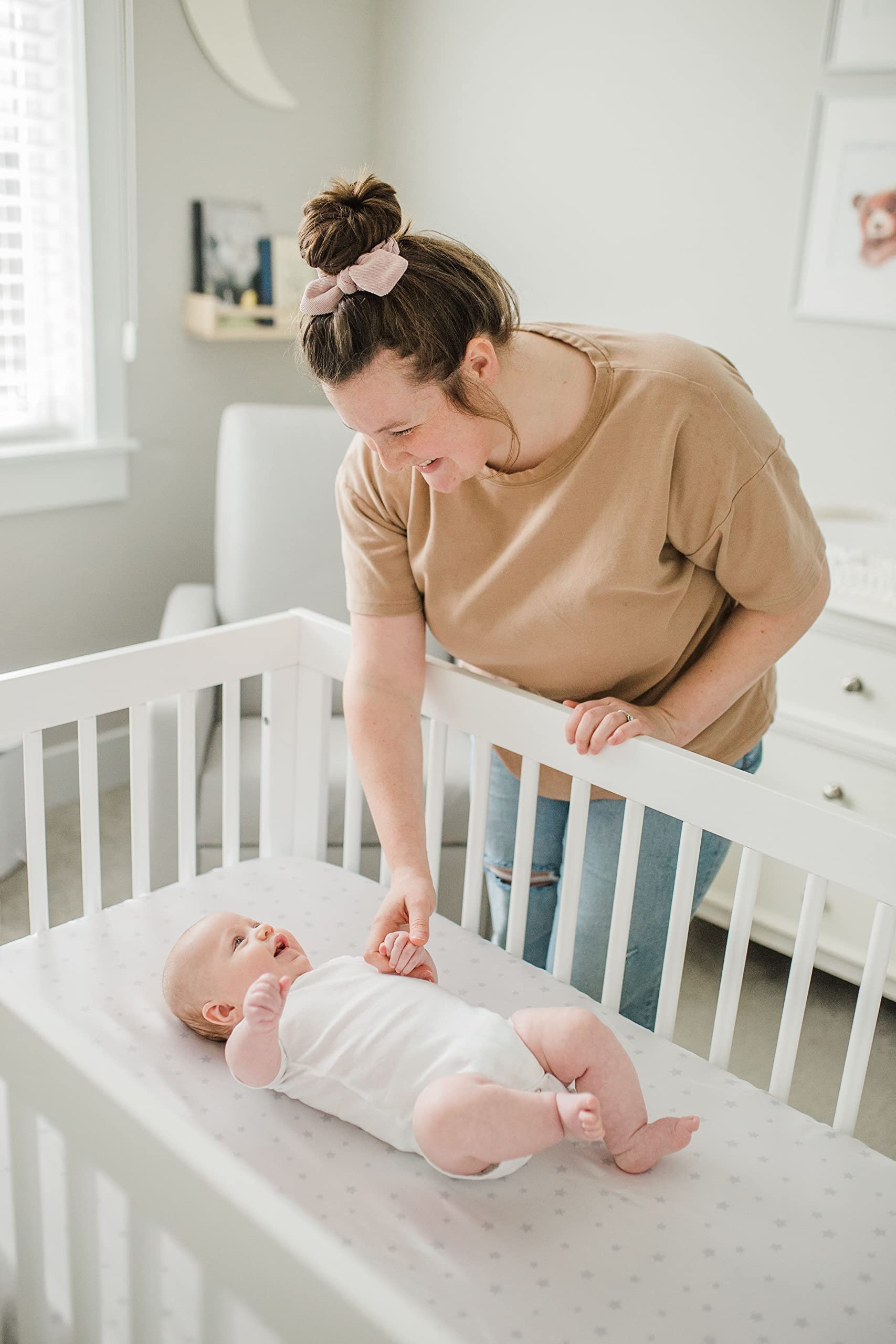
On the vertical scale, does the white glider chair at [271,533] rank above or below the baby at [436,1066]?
above

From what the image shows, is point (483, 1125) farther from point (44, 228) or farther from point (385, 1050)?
point (44, 228)

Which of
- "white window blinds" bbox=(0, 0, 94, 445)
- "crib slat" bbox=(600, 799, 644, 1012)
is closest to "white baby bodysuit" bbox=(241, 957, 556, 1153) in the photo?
"crib slat" bbox=(600, 799, 644, 1012)

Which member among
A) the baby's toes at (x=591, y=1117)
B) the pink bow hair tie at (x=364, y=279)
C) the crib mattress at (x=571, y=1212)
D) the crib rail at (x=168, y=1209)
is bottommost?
the crib mattress at (x=571, y=1212)

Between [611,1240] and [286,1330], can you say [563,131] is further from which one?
[286,1330]

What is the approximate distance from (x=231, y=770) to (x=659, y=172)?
160 cm

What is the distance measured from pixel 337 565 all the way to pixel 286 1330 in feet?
6.23

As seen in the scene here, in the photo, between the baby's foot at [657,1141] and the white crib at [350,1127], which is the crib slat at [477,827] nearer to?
the white crib at [350,1127]

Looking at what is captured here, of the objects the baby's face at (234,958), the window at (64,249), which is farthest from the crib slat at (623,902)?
the window at (64,249)

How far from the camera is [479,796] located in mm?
1353

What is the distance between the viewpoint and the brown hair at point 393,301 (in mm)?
959

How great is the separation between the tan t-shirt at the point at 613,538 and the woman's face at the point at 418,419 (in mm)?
92

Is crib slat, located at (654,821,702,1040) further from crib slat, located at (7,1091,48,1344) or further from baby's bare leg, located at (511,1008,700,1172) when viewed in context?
crib slat, located at (7,1091,48,1344)

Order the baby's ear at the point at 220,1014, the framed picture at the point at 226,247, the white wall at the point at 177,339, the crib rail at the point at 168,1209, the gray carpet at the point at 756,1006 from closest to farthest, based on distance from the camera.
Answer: the crib rail at the point at 168,1209, the baby's ear at the point at 220,1014, the gray carpet at the point at 756,1006, the white wall at the point at 177,339, the framed picture at the point at 226,247

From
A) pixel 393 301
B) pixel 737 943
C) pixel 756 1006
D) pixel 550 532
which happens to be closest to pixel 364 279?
pixel 393 301
